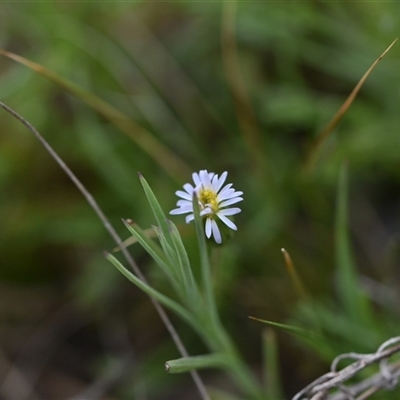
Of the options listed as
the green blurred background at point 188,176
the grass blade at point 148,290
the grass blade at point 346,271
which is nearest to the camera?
the grass blade at point 148,290

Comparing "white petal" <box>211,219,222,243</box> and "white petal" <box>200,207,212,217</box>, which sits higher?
"white petal" <box>200,207,212,217</box>

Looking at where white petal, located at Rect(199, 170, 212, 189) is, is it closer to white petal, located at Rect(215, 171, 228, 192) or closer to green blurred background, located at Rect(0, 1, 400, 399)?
white petal, located at Rect(215, 171, 228, 192)

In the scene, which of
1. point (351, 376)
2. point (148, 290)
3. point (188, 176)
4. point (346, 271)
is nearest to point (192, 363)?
point (148, 290)

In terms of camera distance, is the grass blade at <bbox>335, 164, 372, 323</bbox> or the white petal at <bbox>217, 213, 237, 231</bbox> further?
the grass blade at <bbox>335, 164, 372, 323</bbox>

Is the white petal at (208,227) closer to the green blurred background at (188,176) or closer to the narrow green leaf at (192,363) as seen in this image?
the narrow green leaf at (192,363)

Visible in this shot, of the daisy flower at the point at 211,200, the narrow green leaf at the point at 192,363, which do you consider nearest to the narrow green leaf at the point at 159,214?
the daisy flower at the point at 211,200

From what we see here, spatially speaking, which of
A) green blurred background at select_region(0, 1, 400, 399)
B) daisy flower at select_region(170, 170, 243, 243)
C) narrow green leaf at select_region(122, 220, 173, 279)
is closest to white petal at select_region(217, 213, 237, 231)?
daisy flower at select_region(170, 170, 243, 243)
